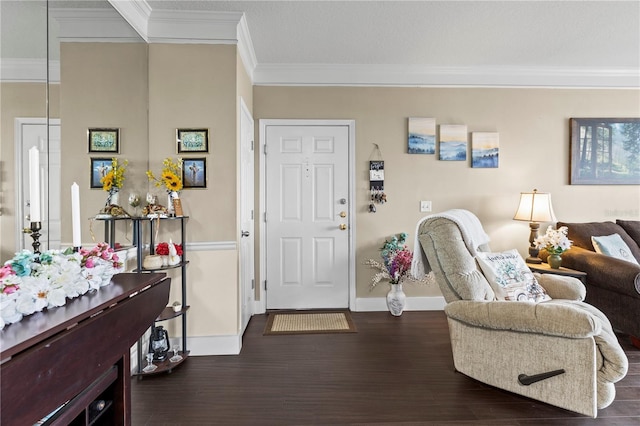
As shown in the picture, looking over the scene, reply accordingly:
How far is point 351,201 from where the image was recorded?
130 inches

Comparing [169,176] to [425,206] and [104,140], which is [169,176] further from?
[425,206]

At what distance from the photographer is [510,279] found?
218cm

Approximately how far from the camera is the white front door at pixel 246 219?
106 inches

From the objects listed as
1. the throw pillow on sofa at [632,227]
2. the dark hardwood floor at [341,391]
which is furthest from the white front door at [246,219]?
the throw pillow on sofa at [632,227]

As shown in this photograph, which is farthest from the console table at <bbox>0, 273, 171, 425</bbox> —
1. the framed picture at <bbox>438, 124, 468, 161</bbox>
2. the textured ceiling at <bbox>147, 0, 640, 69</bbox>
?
the framed picture at <bbox>438, 124, 468, 161</bbox>

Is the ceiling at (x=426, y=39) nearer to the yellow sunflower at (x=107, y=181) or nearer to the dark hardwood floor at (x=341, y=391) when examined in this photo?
the yellow sunflower at (x=107, y=181)

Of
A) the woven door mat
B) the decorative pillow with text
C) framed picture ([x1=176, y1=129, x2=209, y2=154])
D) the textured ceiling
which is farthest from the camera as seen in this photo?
the woven door mat

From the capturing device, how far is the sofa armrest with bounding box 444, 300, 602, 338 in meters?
1.61

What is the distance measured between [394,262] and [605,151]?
8.31ft

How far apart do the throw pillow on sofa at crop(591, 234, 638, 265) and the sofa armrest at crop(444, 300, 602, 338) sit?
1.54 meters

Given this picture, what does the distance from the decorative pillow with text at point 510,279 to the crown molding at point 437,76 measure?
6.40 ft

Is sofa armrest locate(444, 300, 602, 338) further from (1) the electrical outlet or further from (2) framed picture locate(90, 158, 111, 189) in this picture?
(2) framed picture locate(90, 158, 111, 189)

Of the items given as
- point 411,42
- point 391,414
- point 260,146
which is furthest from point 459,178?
point 391,414

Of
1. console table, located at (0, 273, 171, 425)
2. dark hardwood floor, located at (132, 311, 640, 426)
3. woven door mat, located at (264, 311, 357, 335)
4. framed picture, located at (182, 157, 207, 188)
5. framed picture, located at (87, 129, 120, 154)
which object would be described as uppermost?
framed picture, located at (87, 129, 120, 154)
